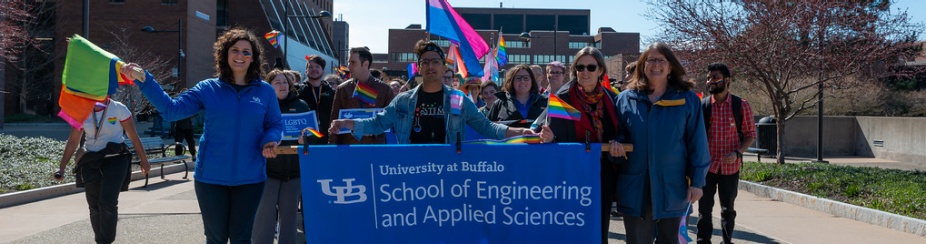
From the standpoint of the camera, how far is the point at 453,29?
9.91 m

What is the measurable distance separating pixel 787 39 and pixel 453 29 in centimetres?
852

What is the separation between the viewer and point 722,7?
16297 mm

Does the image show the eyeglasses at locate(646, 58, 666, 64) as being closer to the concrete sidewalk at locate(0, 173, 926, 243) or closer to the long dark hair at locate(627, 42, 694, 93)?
the long dark hair at locate(627, 42, 694, 93)

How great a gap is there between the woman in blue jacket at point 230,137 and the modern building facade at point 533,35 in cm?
8017

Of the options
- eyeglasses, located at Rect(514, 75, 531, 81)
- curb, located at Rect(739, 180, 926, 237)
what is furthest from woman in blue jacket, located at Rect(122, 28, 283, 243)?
curb, located at Rect(739, 180, 926, 237)

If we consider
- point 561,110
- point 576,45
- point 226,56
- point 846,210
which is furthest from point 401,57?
point 561,110

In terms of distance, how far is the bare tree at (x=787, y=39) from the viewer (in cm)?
1545

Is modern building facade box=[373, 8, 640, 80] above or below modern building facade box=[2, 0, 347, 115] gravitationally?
above

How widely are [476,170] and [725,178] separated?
10.1ft

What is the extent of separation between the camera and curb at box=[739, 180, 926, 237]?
8.95 metres

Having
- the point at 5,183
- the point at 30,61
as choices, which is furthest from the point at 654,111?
the point at 30,61

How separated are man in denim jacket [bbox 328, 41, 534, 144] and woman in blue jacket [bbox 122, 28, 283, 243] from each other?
698 mm

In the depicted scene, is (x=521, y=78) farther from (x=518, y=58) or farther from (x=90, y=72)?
(x=518, y=58)

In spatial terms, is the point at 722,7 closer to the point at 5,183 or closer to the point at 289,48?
the point at 5,183
